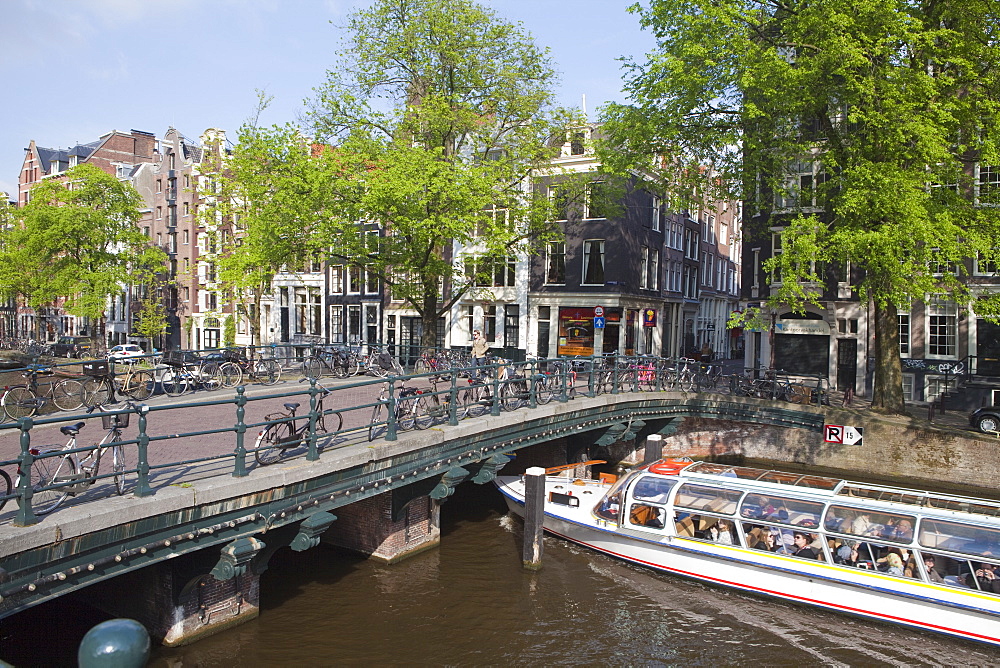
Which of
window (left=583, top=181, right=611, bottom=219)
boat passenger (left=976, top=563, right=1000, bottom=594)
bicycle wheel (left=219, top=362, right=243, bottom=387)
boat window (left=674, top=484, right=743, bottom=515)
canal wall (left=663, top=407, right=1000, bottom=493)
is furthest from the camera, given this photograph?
window (left=583, top=181, right=611, bottom=219)

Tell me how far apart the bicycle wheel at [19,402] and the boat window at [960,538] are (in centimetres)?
1599

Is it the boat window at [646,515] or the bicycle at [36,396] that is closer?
the bicycle at [36,396]

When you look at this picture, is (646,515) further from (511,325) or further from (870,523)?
(511,325)

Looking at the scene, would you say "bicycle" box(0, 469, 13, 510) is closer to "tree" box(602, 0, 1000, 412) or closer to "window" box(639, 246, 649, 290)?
"tree" box(602, 0, 1000, 412)

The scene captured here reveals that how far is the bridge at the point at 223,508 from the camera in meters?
7.48

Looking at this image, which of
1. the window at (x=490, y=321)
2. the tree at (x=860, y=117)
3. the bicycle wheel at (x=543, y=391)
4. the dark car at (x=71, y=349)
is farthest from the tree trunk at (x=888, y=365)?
the dark car at (x=71, y=349)

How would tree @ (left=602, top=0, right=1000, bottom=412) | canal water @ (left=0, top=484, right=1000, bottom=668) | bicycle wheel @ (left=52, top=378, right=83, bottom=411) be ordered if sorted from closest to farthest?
canal water @ (left=0, top=484, right=1000, bottom=668) < bicycle wheel @ (left=52, top=378, right=83, bottom=411) < tree @ (left=602, top=0, right=1000, bottom=412)

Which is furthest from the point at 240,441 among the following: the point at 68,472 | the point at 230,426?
the point at 230,426

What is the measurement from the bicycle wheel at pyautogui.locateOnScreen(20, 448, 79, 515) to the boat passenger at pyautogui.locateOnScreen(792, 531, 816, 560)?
1168 centimetres

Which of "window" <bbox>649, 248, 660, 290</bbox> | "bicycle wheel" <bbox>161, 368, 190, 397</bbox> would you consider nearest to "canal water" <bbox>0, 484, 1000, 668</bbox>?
"bicycle wheel" <bbox>161, 368, 190, 397</bbox>

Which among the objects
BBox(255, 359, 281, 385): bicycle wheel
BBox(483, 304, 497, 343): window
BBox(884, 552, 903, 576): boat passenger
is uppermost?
BBox(483, 304, 497, 343): window

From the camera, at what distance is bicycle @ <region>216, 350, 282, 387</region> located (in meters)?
19.2

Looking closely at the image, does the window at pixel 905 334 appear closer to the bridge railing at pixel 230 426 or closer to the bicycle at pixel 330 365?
the bridge railing at pixel 230 426

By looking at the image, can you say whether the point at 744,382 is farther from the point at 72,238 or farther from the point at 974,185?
the point at 72,238
